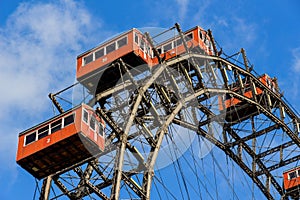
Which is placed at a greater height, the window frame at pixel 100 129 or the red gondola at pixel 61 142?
the window frame at pixel 100 129

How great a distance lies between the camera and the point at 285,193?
59.0 metres

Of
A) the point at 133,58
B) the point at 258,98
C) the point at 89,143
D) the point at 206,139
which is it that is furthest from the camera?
the point at 258,98

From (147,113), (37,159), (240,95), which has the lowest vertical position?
(37,159)

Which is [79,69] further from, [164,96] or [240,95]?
[240,95]

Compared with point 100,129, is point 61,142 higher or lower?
lower

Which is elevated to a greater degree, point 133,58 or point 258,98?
point 258,98

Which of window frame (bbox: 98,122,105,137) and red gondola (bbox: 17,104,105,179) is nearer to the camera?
red gondola (bbox: 17,104,105,179)

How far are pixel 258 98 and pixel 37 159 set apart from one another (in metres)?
20.6

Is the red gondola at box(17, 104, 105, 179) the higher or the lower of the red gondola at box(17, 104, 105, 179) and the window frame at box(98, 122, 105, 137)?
the lower

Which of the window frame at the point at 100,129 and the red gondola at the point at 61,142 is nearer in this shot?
the red gondola at the point at 61,142

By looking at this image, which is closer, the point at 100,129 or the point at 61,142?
the point at 61,142

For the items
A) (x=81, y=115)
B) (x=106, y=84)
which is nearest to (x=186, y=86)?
(x=106, y=84)

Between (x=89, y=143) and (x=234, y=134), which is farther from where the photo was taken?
(x=234, y=134)

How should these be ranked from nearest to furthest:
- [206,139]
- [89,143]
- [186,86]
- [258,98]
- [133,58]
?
[89,143], [133,58], [186,86], [206,139], [258,98]
